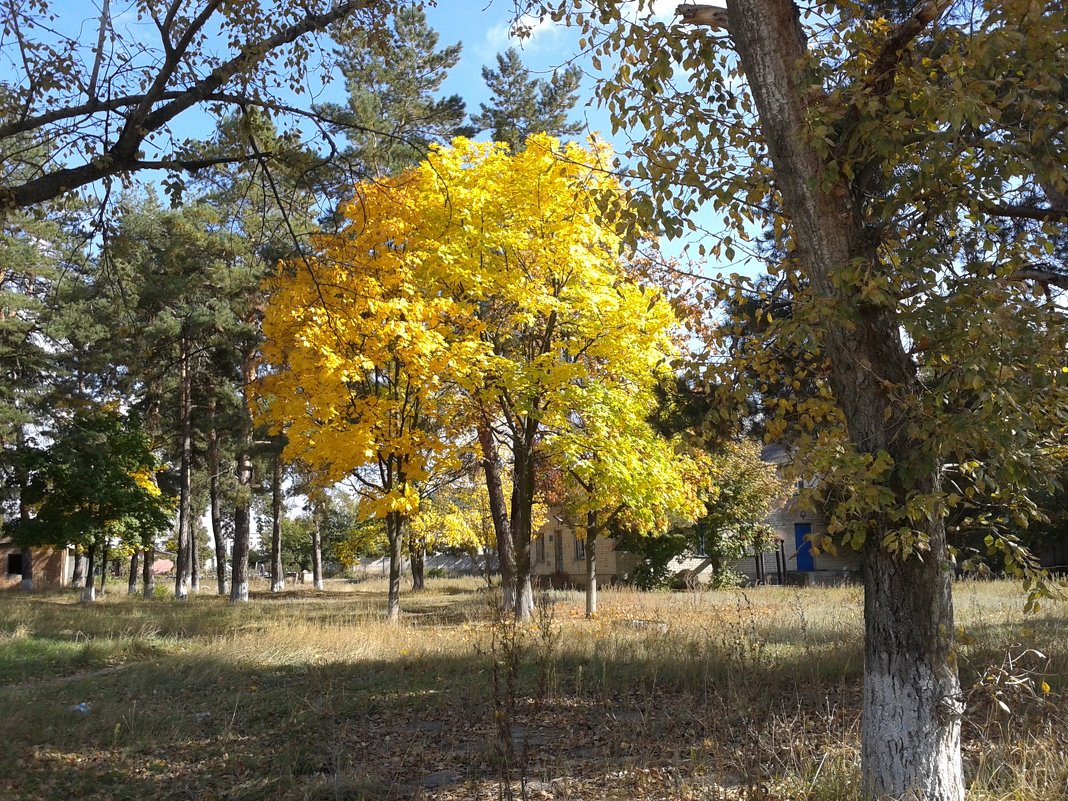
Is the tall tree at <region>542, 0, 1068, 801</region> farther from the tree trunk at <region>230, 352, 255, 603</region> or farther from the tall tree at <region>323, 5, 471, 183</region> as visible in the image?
the tree trunk at <region>230, 352, 255, 603</region>

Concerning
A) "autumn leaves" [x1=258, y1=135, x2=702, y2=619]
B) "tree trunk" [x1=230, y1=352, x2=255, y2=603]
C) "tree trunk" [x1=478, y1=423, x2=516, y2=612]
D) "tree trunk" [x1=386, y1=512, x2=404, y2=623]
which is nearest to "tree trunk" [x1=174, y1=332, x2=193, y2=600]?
"tree trunk" [x1=230, y1=352, x2=255, y2=603]

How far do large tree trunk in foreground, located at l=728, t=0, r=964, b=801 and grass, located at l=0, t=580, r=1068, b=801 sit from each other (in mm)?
298

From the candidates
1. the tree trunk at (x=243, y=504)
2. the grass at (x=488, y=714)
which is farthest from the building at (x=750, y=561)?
the grass at (x=488, y=714)

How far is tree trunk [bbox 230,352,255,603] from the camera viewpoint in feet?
86.0

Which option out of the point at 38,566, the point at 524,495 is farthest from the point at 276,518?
the point at 38,566

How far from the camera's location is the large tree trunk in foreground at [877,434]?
13.6 ft

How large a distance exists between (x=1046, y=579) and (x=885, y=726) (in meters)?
1.13

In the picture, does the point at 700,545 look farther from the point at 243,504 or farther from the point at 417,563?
the point at 243,504

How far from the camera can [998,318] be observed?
11.7 feet

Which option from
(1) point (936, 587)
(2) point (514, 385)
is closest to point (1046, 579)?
(1) point (936, 587)

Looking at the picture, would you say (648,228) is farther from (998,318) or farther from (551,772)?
(551,772)

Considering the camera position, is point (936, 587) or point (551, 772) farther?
point (551, 772)

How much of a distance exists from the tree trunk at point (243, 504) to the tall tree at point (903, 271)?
2287 centimetres

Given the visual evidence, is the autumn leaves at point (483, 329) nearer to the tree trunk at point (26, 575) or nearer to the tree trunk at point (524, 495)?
the tree trunk at point (524, 495)
